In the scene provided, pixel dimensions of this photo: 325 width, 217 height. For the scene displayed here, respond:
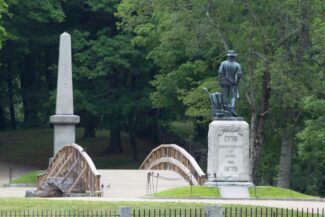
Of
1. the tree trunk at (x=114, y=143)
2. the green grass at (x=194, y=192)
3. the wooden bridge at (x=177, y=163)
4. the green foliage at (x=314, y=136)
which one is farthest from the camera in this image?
the tree trunk at (x=114, y=143)

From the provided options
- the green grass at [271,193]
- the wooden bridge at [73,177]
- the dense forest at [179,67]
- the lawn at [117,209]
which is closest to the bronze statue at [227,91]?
the green grass at [271,193]

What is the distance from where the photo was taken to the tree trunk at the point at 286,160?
49600mm

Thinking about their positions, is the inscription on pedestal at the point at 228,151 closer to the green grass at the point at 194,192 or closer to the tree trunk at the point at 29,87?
the green grass at the point at 194,192

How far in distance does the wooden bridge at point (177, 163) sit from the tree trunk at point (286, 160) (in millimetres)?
5207

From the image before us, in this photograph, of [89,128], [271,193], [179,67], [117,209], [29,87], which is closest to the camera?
[117,209]

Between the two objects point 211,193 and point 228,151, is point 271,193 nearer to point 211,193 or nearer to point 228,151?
point 228,151

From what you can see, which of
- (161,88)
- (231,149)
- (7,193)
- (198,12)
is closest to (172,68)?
(161,88)

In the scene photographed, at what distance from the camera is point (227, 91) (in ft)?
120

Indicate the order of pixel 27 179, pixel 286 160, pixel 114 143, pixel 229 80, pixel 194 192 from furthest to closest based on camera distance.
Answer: pixel 114 143 < pixel 27 179 < pixel 286 160 < pixel 229 80 < pixel 194 192

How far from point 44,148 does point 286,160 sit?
61.1ft

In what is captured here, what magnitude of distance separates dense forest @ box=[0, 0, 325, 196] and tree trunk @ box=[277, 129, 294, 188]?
42mm

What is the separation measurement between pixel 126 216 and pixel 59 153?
23.5 metres

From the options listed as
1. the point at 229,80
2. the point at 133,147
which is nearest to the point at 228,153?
the point at 229,80

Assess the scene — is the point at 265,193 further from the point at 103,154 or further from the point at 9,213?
the point at 103,154
